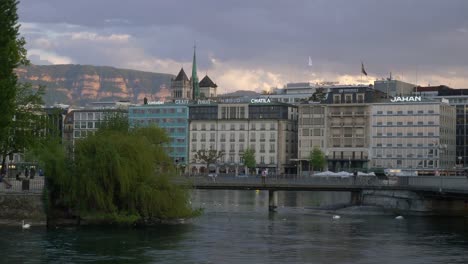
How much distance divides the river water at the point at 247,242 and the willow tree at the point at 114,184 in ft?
7.73

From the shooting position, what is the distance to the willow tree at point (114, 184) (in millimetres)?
84125

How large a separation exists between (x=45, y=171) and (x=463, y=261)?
39.1 metres

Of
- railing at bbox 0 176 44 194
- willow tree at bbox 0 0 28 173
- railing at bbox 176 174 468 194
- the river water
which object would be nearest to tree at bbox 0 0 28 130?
willow tree at bbox 0 0 28 173

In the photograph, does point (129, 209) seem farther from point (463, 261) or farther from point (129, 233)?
point (463, 261)

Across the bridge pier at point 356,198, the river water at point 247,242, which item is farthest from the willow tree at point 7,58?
the bridge pier at point 356,198

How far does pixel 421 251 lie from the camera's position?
235ft

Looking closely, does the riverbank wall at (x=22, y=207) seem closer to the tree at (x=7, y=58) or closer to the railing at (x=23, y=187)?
the railing at (x=23, y=187)

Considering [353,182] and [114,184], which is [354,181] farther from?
[114,184]

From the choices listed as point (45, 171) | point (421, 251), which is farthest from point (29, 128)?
point (421, 251)

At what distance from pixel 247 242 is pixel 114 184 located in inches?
612

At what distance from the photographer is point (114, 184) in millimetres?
84875

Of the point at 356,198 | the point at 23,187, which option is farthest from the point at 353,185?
the point at 23,187

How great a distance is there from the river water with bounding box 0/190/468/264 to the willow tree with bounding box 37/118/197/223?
236cm

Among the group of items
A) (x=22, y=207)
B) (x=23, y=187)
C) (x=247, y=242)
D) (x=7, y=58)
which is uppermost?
(x=7, y=58)
